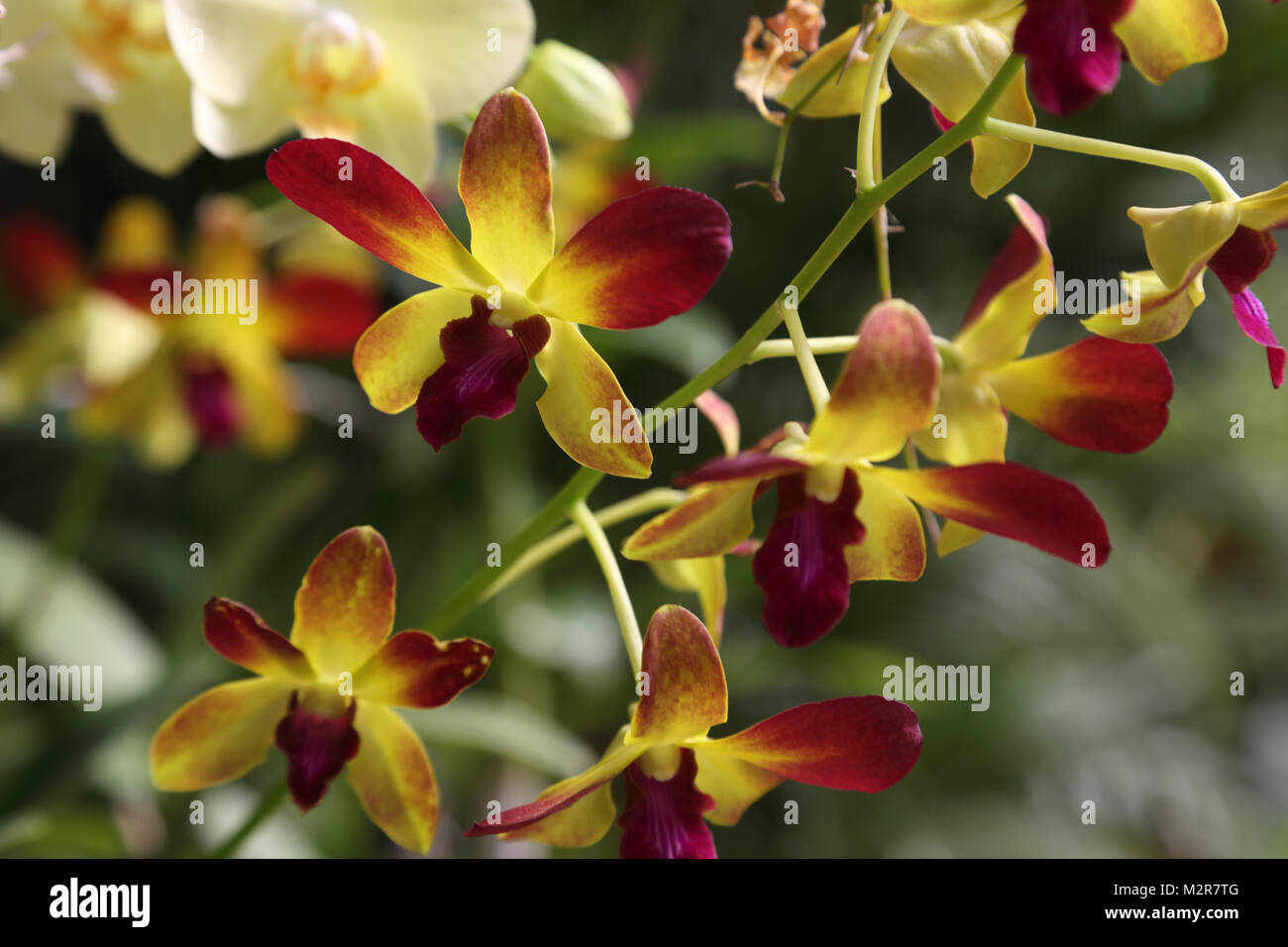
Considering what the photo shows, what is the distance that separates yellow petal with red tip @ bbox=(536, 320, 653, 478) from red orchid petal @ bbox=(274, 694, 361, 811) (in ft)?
0.48

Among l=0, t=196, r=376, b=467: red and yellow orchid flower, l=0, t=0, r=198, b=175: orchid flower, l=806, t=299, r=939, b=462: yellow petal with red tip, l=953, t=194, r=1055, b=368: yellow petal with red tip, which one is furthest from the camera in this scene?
l=0, t=196, r=376, b=467: red and yellow orchid flower

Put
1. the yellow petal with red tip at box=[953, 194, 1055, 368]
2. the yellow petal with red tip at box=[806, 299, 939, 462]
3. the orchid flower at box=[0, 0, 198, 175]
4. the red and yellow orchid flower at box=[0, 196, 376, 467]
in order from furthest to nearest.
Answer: the red and yellow orchid flower at box=[0, 196, 376, 467] → the orchid flower at box=[0, 0, 198, 175] → the yellow petal with red tip at box=[953, 194, 1055, 368] → the yellow petal with red tip at box=[806, 299, 939, 462]

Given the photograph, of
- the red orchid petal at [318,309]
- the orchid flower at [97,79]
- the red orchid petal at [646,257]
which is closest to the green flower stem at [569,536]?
the red orchid petal at [646,257]

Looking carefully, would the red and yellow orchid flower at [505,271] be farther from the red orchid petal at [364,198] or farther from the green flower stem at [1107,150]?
the green flower stem at [1107,150]

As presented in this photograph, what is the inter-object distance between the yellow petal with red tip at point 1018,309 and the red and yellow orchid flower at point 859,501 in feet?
0.27

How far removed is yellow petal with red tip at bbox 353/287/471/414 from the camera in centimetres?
36

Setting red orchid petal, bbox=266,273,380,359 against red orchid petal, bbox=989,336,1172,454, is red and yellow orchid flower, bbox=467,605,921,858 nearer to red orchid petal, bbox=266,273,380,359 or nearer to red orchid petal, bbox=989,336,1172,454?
red orchid petal, bbox=989,336,1172,454

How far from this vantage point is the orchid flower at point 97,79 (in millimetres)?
525

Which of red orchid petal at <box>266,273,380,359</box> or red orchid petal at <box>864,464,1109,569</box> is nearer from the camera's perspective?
red orchid petal at <box>864,464,1109,569</box>

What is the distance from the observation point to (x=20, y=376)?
0.91 meters

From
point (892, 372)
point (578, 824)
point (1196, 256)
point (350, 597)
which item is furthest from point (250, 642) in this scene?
point (1196, 256)

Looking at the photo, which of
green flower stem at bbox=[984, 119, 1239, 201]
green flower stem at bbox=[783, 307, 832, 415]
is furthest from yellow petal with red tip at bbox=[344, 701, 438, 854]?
green flower stem at bbox=[984, 119, 1239, 201]

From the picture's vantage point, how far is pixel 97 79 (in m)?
0.52
